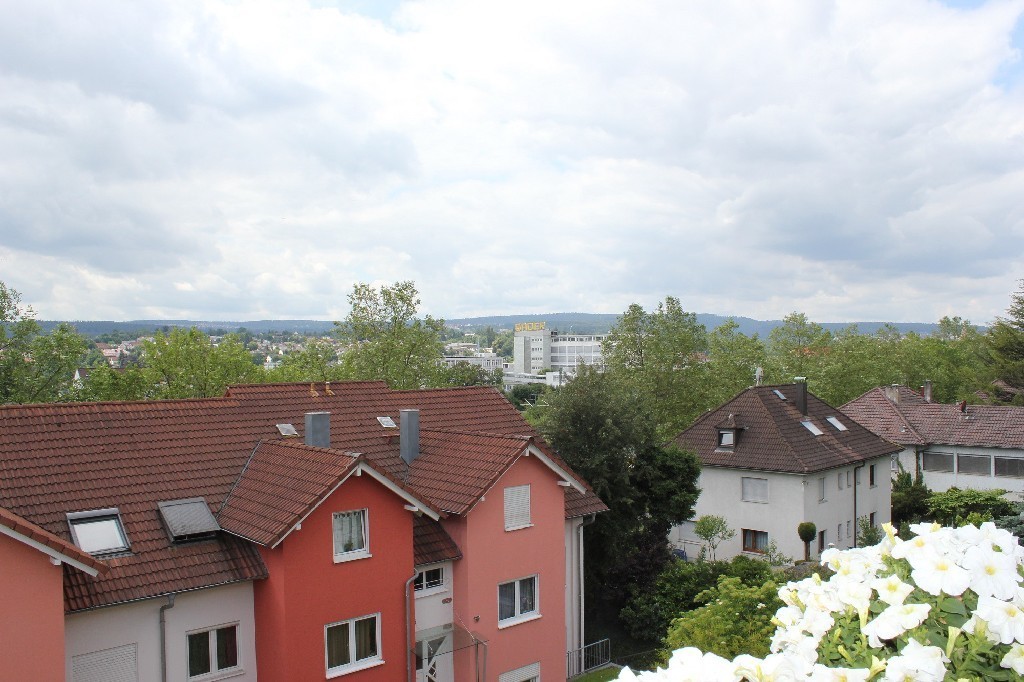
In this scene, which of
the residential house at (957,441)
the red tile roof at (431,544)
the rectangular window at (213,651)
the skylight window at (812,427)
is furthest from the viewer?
the residential house at (957,441)

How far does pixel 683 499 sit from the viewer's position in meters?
29.7

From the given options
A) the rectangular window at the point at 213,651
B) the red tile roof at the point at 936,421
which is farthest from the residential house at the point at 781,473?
the rectangular window at the point at 213,651

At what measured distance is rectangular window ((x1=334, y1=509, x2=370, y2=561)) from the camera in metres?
17.6

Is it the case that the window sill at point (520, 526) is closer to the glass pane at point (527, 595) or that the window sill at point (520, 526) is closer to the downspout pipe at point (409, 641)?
the glass pane at point (527, 595)

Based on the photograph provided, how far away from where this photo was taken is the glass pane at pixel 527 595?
21453 millimetres

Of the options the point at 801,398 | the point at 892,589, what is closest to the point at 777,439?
the point at 801,398

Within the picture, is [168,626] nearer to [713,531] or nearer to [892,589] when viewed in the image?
[892,589]

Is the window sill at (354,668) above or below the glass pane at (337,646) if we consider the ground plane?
below

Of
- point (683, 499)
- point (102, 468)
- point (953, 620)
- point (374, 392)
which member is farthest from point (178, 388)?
point (953, 620)

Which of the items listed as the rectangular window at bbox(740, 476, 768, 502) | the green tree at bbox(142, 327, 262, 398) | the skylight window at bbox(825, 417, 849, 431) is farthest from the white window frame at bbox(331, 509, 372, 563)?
the skylight window at bbox(825, 417, 849, 431)

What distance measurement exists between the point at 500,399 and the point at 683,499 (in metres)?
8.61

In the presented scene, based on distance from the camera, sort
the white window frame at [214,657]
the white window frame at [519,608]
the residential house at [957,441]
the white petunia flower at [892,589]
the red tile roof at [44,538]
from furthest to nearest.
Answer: the residential house at [957,441] < the white window frame at [519,608] < the white window frame at [214,657] < the red tile roof at [44,538] < the white petunia flower at [892,589]

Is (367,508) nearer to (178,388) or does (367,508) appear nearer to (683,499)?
(683,499)

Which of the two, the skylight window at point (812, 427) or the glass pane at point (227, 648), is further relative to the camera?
the skylight window at point (812, 427)
